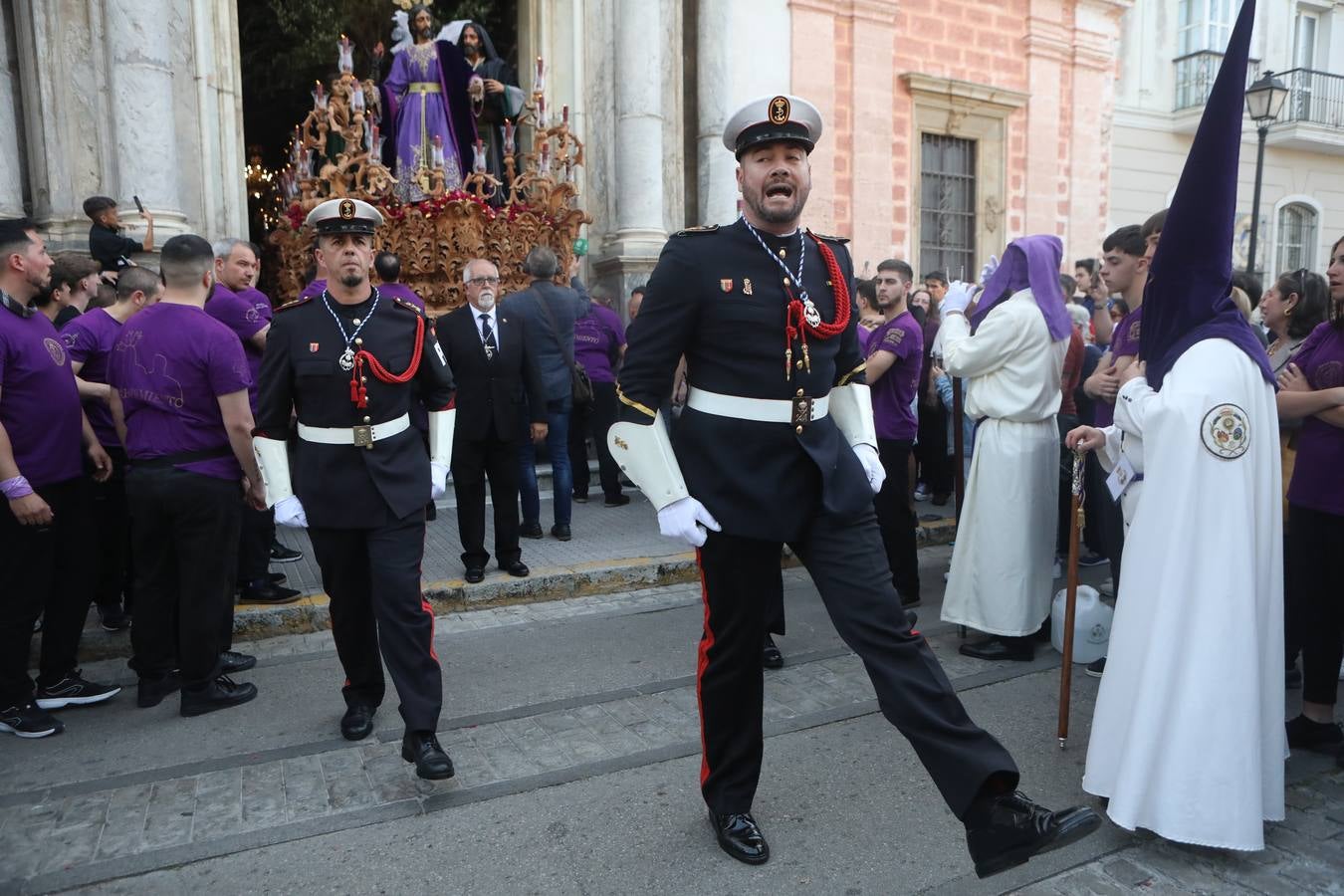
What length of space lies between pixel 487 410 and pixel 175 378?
90.7 inches

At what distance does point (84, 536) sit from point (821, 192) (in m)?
10.3

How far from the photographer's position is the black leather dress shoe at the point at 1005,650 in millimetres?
5051

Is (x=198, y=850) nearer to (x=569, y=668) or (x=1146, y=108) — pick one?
(x=569, y=668)

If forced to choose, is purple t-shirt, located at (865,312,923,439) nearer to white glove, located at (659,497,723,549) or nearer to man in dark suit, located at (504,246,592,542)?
man in dark suit, located at (504,246,592,542)

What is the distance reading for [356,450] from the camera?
3850 millimetres

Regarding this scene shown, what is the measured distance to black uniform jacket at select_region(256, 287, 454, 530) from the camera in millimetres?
3822

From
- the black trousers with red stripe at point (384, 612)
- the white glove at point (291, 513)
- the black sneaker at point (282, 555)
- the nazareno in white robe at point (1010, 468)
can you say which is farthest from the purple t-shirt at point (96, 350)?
the nazareno in white robe at point (1010, 468)

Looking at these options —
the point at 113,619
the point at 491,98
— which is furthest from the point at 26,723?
the point at 491,98

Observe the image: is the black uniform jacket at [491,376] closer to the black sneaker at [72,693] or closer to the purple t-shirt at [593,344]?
the purple t-shirt at [593,344]

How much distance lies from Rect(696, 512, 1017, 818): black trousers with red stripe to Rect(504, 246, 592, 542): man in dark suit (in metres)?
4.24

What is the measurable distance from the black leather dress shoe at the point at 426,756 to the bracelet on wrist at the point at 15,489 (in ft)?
6.17

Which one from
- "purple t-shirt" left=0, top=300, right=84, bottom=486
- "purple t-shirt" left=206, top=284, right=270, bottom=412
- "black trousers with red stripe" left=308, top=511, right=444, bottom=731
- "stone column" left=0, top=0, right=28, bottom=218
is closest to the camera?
"black trousers with red stripe" left=308, top=511, right=444, bottom=731

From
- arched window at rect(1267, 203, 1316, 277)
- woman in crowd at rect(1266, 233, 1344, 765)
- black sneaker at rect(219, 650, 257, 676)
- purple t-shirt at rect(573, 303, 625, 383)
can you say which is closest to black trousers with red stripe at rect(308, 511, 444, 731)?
black sneaker at rect(219, 650, 257, 676)

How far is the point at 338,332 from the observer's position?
389cm
